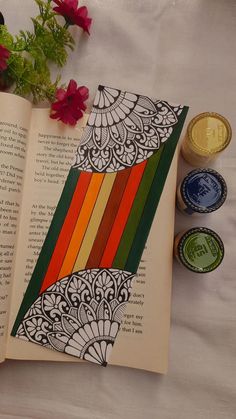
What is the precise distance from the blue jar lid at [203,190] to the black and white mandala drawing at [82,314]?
0.42 ft

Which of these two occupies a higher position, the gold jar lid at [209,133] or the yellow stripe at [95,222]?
the gold jar lid at [209,133]

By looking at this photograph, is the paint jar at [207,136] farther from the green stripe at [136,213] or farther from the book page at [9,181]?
the book page at [9,181]

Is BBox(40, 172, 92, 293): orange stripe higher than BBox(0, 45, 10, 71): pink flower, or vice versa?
BBox(0, 45, 10, 71): pink flower

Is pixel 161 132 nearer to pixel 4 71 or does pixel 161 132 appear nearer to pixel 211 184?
pixel 211 184

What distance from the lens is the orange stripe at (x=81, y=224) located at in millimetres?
583

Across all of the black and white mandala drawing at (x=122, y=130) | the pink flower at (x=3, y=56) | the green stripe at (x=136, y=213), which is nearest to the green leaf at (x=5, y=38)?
the pink flower at (x=3, y=56)

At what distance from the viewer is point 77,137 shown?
606mm

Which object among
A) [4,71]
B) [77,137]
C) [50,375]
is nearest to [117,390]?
[50,375]

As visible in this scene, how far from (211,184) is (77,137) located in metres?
0.19

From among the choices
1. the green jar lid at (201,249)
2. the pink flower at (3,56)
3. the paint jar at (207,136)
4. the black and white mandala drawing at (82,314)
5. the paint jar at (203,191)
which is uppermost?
the pink flower at (3,56)

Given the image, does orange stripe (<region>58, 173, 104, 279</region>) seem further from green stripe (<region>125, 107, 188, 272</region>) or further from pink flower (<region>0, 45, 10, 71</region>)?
pink flower (<region>0, 45, 10, 71</region>)

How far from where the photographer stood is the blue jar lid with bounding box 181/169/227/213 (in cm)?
57

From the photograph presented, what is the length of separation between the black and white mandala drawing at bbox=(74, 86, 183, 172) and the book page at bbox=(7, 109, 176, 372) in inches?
1.0

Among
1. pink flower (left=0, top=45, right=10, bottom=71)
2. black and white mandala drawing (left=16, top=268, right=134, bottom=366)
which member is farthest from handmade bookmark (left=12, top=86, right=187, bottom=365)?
pink flower (left=0, top=45, right=10, bottom=71)
